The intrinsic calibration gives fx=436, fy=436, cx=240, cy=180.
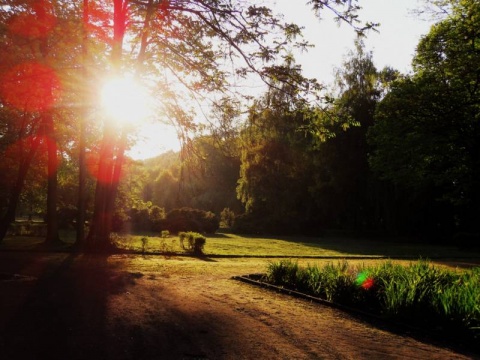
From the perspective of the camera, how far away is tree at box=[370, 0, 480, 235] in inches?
1033

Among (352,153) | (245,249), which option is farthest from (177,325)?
(352,153)

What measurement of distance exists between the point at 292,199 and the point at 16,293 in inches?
1516

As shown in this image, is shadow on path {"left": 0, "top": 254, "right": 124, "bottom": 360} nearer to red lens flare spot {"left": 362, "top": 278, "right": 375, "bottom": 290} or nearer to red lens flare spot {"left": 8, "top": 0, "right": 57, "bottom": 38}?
red lens flare spot {"left": 362, "top": 278, "right": 375, "bottom": 290}

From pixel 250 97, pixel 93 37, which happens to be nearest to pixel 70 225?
pixel 93 37

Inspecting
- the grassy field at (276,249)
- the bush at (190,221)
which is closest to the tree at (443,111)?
the grassy field at (276,249)

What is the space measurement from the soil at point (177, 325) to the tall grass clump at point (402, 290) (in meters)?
0.49

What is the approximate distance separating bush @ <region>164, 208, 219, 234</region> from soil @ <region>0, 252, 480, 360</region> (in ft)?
89.2

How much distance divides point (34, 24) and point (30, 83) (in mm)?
1902

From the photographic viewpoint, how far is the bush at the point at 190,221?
126 feet

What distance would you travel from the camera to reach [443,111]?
28.8 metres

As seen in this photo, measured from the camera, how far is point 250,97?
1306 centimetres

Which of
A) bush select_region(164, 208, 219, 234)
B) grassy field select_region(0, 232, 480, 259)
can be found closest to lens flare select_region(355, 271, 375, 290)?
grassy field select_region(0, 232, 480, 259)

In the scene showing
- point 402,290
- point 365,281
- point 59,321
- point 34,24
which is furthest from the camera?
point 34,24

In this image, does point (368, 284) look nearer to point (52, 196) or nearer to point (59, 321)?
point (59, 321)
